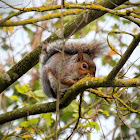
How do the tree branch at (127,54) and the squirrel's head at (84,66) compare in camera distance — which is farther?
the squirrel's head at (84,66)

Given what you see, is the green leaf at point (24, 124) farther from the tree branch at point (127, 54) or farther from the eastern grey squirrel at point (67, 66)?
the tree branch at point (127, 54)

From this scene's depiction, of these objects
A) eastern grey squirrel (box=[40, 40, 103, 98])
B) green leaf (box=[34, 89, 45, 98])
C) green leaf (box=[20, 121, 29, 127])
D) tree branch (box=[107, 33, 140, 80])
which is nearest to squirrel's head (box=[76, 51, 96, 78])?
eastern grey squirrel (box=[40, 40, 103, 98])

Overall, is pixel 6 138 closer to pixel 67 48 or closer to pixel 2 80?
pixel 2 80

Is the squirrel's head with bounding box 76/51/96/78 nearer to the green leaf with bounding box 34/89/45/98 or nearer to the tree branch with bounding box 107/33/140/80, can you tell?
the green leaf with bounding box 34/89/45/98

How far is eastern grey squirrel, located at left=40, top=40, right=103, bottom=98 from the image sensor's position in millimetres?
2637

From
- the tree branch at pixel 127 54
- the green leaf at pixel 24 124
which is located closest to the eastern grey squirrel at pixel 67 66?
the green leaf at pixel 24 124

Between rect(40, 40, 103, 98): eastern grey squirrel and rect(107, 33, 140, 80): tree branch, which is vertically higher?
rect(107, 33, 140, 80): tree branch

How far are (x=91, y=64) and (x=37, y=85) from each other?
4.23ft

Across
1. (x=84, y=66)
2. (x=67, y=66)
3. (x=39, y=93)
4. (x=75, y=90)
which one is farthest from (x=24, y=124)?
(x=75, y=90)

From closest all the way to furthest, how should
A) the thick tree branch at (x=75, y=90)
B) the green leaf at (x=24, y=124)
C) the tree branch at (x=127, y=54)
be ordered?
1. the tree branch at (x=127, y=54)
2. the thick tree branch at (x=75, y=90)
3. the green leaf at (x=24, y=124)

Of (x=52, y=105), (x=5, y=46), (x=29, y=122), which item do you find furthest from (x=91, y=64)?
(x=5, y=46)

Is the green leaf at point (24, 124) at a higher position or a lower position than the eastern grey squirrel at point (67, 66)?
lower

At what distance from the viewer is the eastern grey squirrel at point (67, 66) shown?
8.65 ft

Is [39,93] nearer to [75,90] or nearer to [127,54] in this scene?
[75,90]
